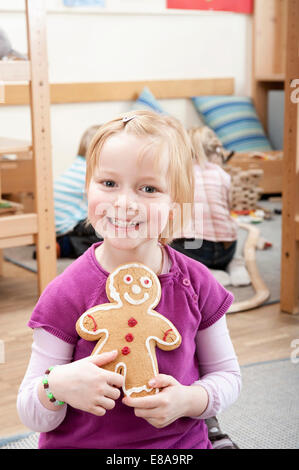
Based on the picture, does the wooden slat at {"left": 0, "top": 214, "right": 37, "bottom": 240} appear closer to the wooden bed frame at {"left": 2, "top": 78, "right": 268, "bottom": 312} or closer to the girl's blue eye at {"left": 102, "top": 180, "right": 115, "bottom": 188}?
the wooden bed frame at {"left": 2, "top": 78, "right": 268, "bottom": 312}

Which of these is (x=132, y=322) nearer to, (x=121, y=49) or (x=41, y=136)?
(x=41, y=136)

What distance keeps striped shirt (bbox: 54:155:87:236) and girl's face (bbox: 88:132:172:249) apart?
2.04m

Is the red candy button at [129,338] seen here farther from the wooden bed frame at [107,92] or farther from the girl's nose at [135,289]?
the wooden bed frame at [107,92]

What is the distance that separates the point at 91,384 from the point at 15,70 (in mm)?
1520

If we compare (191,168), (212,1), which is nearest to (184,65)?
(212,1)

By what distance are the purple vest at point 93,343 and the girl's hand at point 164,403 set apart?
0.12 ft

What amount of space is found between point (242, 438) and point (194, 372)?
61cm

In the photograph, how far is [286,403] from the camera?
1521mm

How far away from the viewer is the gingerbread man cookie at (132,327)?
716mm

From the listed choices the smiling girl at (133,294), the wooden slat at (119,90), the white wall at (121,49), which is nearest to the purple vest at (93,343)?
the smiling girl at (133,294)

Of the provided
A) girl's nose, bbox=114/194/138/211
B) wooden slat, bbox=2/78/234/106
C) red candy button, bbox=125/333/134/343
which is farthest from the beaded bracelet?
wooden slat, bbox=2/78/234/106

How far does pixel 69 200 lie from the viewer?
2.84 m

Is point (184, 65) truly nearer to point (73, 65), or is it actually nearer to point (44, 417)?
point (73, 65)

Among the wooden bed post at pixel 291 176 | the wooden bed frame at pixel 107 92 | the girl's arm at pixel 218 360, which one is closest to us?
the girl's arm at pixel 218 360
